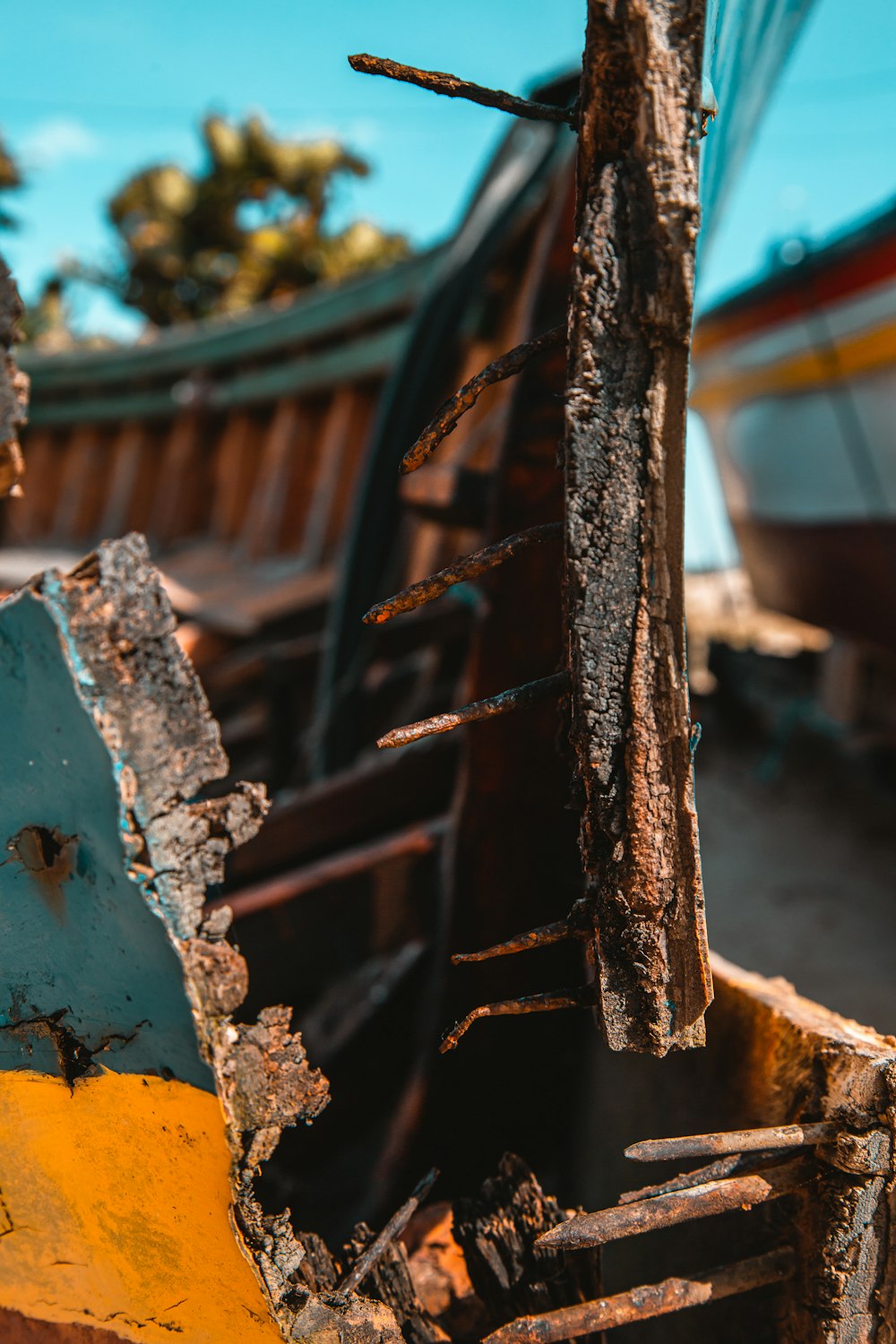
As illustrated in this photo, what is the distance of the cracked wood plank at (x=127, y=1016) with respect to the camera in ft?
3.11

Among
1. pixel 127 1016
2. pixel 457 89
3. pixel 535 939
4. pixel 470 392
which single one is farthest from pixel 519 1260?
pixel 457 89

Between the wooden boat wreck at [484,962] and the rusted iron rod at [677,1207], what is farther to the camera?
the rusted iron rod at [677,1207]

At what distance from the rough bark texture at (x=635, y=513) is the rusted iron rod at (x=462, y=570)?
101 millimetres

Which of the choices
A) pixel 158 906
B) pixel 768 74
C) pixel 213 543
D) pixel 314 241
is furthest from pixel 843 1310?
pixel 314 241

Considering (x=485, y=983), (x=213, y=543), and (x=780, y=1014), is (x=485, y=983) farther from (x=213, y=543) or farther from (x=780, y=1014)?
(x=213, y=543)

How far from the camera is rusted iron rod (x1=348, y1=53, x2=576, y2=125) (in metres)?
1.00

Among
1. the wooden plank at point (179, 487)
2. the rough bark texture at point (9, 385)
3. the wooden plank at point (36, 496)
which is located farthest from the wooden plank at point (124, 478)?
the rough bark texture at point (9, 385)

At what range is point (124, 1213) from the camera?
112cm

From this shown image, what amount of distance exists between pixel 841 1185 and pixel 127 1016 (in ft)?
2.99

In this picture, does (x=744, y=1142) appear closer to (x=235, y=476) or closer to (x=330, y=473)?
(x=330, y=473)

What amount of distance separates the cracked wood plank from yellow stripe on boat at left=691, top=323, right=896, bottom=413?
3402mm

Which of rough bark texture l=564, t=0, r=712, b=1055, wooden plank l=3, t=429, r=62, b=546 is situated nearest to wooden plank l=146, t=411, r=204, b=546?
wooden plank l=3, t=429, r=62, b=546

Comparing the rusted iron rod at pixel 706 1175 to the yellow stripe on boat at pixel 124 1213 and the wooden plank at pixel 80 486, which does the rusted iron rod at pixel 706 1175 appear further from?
the wooden plank at pixel 80 486

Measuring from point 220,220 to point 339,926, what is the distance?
14780mm
